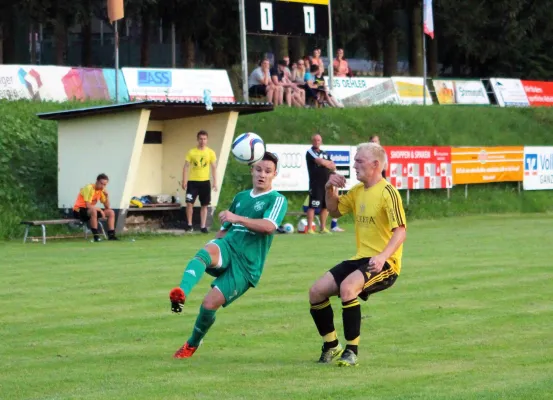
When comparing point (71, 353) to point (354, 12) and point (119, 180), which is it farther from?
point (354, 12)

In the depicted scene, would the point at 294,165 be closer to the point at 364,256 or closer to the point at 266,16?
the point at 266,16

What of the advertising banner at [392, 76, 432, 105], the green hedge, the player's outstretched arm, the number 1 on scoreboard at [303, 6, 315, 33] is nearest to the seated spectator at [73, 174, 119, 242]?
the green hedge

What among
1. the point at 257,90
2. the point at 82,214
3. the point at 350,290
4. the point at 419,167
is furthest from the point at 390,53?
the point at 350,290

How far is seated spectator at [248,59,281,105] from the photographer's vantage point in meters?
32.6

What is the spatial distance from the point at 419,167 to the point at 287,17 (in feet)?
17.7

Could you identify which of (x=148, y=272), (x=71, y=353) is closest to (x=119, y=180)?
(x=148, y=272)

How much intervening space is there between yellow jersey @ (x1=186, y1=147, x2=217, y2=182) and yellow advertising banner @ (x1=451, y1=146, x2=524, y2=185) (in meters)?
10.3

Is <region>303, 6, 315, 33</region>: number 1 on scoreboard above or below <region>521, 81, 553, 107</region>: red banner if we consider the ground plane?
above

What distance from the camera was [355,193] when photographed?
9.55 m

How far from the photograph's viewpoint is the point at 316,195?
2503 cm

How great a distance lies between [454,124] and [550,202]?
3.98m

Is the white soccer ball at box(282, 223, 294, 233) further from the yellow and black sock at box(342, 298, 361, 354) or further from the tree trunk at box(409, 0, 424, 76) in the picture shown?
the tree trunk at box(409, 0, 424, 76)

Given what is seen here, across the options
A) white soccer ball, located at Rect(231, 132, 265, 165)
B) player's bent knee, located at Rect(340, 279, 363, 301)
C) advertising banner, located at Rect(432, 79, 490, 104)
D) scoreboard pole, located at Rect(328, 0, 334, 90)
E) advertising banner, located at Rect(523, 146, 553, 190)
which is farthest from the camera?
advertising banner, located at Rect(432, 79, 490, 104)

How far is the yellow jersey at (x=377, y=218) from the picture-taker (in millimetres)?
9219
